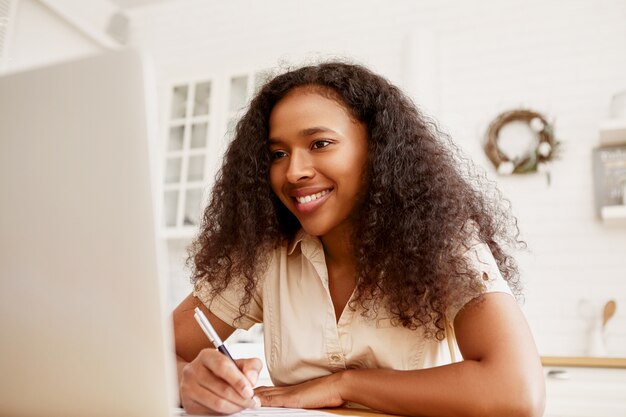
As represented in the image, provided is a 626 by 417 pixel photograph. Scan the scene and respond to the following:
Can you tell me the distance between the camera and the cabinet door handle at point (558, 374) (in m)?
2.35

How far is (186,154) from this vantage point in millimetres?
4090

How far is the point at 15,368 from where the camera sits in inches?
20.9

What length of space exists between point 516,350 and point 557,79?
2.67m

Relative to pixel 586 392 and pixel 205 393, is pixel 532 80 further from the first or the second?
pixel 205 393

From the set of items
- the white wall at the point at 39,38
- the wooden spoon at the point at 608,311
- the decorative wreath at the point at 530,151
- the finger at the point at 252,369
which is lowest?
the wooden spoon at the point at 608,311

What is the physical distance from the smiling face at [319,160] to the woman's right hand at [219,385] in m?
0.51

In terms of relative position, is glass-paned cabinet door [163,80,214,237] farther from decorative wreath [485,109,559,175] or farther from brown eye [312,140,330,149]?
brown eye [312,140,330,149]

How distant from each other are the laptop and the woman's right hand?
0.32 meters

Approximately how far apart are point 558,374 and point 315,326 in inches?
62.5

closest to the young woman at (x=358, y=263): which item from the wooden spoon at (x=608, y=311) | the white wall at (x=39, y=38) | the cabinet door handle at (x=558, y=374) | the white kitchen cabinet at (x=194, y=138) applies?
the cabinet door handle at (x=558, y=374)

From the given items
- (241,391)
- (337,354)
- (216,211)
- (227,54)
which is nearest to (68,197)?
(241,391)

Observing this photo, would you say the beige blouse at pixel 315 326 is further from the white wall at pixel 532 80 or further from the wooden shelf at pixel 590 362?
the white wall at pixel 532 80

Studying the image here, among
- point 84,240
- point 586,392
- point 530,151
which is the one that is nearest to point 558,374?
point 586,392

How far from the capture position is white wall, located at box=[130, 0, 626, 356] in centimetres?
302
